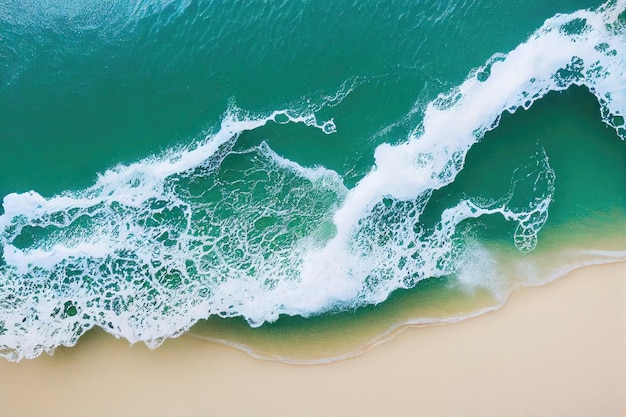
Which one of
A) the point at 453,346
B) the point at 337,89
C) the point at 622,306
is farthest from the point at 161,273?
the point at 622,306

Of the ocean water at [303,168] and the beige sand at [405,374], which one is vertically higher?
the ocean water at [303,168]

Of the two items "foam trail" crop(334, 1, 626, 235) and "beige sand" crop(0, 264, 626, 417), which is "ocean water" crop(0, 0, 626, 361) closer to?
"foam trail" crop(334, 1, 626, 235)

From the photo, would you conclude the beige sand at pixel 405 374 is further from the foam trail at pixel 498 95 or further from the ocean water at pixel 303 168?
the foam trail at pixel 498 95

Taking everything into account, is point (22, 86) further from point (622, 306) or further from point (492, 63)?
point (622, 306)

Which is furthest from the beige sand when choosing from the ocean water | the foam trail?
the foam trail

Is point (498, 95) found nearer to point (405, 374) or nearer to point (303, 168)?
point (303, 168)

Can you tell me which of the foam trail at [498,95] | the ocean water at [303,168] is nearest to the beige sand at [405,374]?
the ocean water at [303,168]
